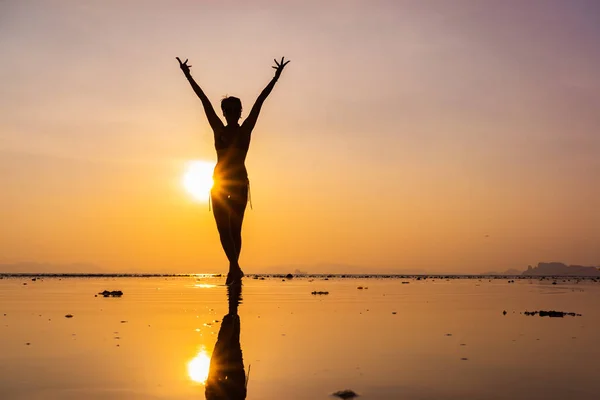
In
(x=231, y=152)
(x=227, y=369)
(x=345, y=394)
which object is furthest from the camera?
(x=231, y=152)

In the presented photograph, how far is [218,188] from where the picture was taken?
55.1ft

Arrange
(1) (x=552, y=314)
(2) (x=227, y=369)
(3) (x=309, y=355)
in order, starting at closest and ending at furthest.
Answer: (2) (x=227, y=369) → (3) (x=309, y=355) → (1) (x=552, y=314)

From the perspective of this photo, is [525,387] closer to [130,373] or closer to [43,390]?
[130,373]

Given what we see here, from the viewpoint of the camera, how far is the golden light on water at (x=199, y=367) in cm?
599

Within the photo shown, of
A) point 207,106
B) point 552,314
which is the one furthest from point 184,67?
point 552,314

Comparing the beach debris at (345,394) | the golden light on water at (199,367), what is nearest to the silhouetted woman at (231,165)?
the golden light on water at (199,367)

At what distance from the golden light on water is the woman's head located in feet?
33.6

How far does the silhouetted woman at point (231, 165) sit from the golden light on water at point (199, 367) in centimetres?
930

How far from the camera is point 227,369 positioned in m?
6.40

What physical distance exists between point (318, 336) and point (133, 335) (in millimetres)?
2673

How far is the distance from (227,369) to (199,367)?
0.30m

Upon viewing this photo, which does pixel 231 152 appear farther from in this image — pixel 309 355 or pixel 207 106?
pixel 309 355

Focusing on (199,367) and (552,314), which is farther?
(552,314)

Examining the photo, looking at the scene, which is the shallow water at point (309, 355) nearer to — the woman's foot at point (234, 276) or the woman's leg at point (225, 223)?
the woman's leg at point (225, 223)
